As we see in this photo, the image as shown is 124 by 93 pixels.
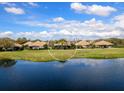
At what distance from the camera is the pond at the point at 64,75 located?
28.2 ft

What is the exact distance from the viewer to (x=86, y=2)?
8609mm

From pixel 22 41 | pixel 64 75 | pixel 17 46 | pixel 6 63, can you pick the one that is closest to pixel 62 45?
pixel 64 75

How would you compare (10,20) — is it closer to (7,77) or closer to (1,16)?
(1,16)

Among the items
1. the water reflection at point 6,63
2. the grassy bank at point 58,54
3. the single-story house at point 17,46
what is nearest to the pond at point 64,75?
the water reflection at point 6,63

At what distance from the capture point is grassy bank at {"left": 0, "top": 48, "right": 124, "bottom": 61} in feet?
29.3

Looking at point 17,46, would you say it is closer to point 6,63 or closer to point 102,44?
point 6,63

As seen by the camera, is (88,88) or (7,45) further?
(7,45)

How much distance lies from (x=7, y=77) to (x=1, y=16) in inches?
61.3

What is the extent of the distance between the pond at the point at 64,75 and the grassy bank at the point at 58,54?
0.37ft

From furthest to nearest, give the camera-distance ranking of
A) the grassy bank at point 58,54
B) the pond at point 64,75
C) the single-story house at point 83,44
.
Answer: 1. the single-story house at point 83,44
2. the grassy bank at point 58,54
3. the pond at point 64,75

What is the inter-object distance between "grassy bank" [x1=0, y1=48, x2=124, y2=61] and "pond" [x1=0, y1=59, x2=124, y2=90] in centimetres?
11

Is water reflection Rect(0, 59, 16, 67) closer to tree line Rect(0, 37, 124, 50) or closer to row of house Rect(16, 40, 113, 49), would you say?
tree line Rect(0, 37, 124, 50)

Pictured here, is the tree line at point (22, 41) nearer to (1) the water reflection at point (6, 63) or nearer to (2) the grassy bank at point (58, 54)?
→ (2) the grassy bank at point (58, 54)

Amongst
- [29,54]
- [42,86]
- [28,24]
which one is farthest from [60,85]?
[28,24]
